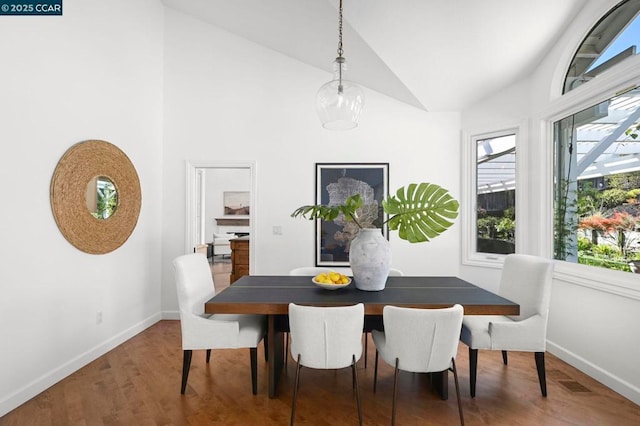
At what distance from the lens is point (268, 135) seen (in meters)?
4.10

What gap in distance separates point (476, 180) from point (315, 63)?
8.02ft

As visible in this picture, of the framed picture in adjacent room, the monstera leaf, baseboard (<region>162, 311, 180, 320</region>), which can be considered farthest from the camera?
the framed picture in adjacent room

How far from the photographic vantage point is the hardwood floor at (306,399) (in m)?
2.05

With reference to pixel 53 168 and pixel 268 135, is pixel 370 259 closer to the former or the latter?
pixel 268 135

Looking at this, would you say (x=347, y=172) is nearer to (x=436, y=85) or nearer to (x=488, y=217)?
(x=436, y=85)

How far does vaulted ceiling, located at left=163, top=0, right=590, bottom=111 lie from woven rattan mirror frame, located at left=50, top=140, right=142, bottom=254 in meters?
2.07

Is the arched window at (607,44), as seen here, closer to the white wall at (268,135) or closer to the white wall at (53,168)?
the white wall at (268,135)

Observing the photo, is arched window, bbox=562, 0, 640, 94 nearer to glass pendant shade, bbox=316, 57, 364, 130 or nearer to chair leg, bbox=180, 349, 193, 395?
glass pendant shade, bbox=316, 57, 364, 130

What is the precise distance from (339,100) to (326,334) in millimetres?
1624

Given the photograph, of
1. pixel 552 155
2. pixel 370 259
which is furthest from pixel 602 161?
pixel 370 259

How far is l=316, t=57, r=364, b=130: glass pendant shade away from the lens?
2.40 metres

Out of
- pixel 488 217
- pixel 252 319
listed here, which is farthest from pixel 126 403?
pixel 488 217

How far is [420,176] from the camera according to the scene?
4.05 meters

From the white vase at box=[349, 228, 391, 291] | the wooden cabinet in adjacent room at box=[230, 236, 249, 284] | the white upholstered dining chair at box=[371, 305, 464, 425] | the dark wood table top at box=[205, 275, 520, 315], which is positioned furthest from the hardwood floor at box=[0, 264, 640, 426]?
the wooden cabinet in adjacent room at box=[230, 236, 249, 284]
